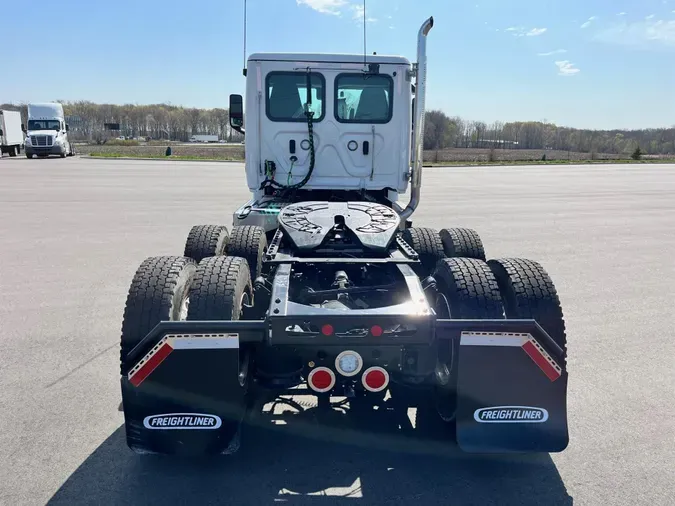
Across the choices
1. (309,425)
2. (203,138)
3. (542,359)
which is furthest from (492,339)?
(203,138)

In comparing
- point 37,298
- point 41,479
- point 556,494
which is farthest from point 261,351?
point 37,298

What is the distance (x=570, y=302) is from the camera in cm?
649

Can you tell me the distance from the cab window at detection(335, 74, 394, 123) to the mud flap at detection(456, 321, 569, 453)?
4.18 m

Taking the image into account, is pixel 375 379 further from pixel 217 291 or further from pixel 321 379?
pixel 217 291

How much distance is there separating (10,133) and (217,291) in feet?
142

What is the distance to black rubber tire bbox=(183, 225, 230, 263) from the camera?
16.3 ft

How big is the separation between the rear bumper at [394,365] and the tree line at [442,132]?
181 ft

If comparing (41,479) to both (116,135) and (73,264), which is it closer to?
(73,264)

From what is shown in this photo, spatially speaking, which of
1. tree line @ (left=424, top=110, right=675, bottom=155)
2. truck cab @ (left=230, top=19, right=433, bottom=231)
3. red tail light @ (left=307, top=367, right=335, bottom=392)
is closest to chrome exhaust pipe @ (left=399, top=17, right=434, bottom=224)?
truck cab @ (left=230, top=19, right=433, bottom=231)

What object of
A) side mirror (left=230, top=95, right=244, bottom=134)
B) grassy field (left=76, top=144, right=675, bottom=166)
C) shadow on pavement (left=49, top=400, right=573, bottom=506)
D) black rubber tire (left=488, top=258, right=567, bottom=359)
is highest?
grassy field (left=76, top=144, right=675, bottom=166)

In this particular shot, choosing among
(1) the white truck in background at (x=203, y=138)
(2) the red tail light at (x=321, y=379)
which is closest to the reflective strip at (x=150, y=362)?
(2) the red tail light at (x=321, y=379)

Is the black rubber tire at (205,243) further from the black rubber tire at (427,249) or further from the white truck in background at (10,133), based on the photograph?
A: the white truck in background at (10,133)

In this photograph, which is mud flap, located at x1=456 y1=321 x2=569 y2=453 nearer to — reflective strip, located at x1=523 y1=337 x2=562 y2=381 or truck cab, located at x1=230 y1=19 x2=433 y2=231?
reflective strip, located at x1=523 y1=337 x2=562 y2=381

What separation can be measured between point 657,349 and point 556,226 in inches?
305
